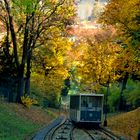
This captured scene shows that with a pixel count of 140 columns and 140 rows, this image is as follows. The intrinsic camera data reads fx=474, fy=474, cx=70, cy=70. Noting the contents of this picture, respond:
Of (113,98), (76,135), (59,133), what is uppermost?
(59,133)

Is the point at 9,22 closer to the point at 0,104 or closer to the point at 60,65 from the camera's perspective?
the point at 0,104

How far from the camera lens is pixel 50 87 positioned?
70.2m

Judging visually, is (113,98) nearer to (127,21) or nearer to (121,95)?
(121,95)

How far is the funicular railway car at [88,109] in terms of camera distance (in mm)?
42656

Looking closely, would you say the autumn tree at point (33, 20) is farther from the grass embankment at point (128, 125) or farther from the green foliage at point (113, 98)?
the green foliage at point (113, 98)

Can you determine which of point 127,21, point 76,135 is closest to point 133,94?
point 76,135

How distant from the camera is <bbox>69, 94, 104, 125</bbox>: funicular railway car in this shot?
140 ft

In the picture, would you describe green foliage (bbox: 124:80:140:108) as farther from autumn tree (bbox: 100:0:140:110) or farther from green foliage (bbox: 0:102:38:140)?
green foliage (bbox: 0:102:38:140)

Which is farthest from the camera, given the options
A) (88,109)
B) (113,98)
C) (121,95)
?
(113,98)

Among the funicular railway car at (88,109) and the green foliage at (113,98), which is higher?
the funicular railway car at (88,109)

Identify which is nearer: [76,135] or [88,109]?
[76,135]

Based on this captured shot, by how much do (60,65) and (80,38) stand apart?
2669cm

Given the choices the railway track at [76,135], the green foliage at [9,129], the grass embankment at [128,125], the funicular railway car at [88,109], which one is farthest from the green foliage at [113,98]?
the green foliage at [9,129]

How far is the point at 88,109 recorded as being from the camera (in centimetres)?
4306
